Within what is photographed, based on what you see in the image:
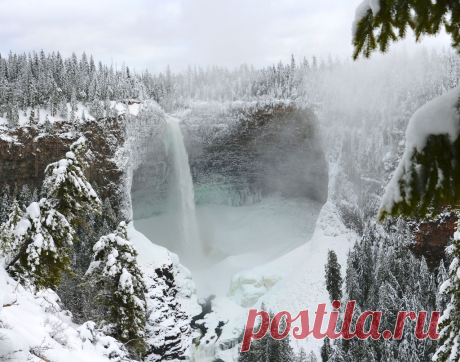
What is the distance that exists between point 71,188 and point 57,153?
27.2 metres

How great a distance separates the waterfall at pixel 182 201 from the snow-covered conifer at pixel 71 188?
30.8m

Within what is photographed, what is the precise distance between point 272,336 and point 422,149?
22380 millimetres

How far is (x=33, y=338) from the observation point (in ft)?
16.9

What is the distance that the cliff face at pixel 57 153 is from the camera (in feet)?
110

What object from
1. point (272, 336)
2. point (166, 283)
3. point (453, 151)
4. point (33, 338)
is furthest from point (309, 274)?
point (453, 151)

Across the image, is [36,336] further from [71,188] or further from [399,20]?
[399,20]

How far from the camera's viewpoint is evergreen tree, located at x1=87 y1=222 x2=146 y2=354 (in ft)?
45.4

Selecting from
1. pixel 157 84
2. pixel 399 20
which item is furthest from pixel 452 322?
pixel 157 84

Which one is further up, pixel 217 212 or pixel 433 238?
pixel 433 238

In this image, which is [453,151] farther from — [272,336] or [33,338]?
[272,336]

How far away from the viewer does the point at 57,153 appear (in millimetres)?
34469

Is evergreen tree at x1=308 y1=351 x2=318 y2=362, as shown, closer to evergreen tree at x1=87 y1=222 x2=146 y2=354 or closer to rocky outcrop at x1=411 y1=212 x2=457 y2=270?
rocky outcrop at x1=411 y1=212 x2=457 y2=270

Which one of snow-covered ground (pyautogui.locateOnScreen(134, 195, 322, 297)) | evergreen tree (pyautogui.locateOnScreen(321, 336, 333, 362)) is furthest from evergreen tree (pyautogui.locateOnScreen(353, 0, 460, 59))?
snow-covered ground (pyautogui.locateOnScreen(134, 195, 322, 297))

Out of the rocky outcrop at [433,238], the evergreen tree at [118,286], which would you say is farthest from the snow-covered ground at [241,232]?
the evergreen tree at [118,286]
